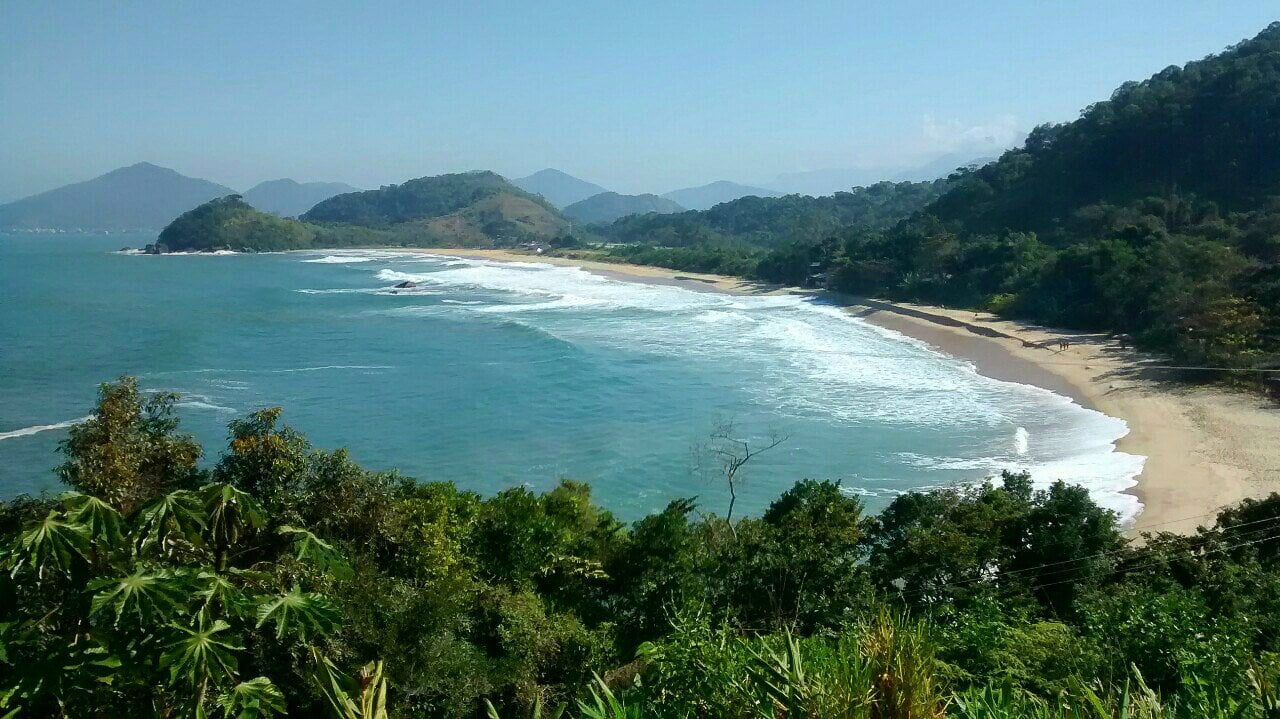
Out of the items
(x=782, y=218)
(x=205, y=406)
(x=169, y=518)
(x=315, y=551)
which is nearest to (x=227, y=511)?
(x=169, y=518)

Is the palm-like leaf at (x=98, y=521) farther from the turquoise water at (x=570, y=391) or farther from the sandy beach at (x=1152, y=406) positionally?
the sandy beach at (x=1152, y=406)

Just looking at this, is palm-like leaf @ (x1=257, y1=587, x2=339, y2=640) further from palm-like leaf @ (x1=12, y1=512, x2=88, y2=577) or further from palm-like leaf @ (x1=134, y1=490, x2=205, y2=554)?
palm-like leaf @ (x1=12, y1=512, x2=88, y2=577)

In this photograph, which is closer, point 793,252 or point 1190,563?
point 1190,563

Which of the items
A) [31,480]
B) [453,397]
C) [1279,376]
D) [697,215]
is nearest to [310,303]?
[453,397]

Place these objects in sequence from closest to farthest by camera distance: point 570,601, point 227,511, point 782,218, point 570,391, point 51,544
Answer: point 51,544, point 227,511, point 570,601, point 570,391, point 782,218

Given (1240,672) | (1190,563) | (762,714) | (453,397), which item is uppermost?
(762,714)

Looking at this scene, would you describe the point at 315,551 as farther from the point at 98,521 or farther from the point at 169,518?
the point at 98,521

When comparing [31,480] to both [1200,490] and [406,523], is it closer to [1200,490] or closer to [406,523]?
[406,523]
